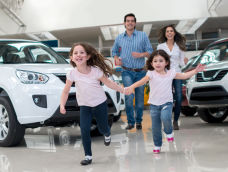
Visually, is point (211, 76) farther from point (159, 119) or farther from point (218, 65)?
point (159, 119)

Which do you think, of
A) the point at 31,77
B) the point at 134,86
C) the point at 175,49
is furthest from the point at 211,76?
the point at 31,77

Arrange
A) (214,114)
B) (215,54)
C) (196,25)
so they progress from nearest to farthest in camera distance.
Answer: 1. (215,54)
2. (214,114)
3. (196,25)

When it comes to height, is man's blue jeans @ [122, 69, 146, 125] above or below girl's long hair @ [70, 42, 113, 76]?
below

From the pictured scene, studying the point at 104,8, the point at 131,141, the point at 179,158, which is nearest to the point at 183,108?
the point at 131,141

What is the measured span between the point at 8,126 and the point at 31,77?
688mm

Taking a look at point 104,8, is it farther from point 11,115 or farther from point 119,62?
point 11,115

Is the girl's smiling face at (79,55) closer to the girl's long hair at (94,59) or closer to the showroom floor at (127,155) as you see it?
the girl's long hair at (94,59)

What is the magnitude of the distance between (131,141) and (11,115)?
1.60 metres

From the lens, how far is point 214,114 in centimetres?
798

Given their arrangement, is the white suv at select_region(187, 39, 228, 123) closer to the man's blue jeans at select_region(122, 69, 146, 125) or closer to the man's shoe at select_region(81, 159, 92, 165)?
the man's blue jeans at select_region(122, 69, 146, 125)

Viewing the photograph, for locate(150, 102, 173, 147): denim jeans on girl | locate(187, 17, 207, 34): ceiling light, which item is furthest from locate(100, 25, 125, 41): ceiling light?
locate(150, 102, 173, 147): denim jeans on girl

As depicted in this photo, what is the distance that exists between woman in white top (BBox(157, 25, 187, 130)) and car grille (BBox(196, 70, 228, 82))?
52 centimetres

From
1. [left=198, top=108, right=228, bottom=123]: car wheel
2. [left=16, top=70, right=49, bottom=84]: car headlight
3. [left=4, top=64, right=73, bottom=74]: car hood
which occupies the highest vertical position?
[left=4, top=64, right=73, bottom=74]: car hood

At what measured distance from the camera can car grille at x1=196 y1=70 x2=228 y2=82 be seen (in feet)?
22.4
